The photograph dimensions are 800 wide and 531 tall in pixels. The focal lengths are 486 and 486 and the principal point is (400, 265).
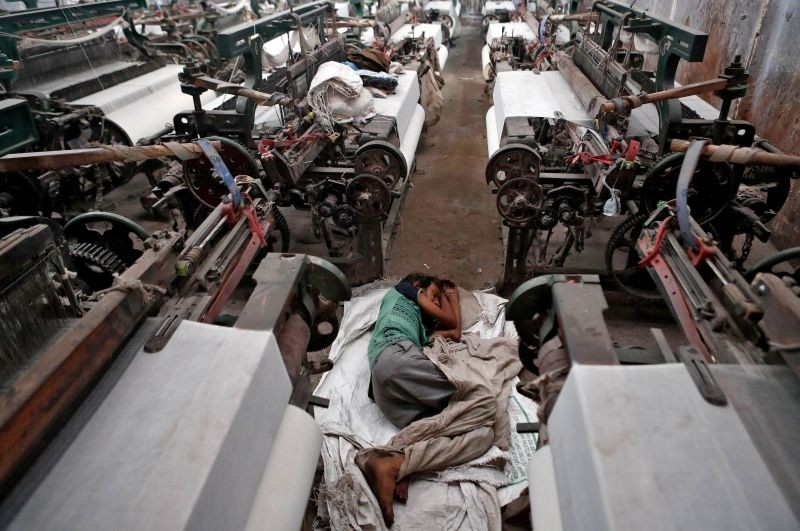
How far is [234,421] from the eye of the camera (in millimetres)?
1319

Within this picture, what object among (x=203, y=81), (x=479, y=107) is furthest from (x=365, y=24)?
(x=203, y=81)

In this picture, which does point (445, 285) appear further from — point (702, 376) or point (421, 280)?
point (702, 376)

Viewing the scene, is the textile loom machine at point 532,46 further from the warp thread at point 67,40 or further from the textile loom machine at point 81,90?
the warp thread at point 67,40

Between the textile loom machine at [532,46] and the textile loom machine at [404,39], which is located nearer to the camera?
the textile loom machine at [532,46]

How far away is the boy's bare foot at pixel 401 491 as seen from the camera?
244 cm

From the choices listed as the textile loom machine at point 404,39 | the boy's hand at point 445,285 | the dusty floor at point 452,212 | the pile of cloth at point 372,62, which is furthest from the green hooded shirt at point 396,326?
the textile loom machine at point 404,39

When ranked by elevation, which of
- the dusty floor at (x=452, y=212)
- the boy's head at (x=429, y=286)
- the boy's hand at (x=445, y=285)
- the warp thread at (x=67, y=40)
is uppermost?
the warp thread at (x=67, y=40)

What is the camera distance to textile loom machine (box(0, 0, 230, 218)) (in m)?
4.62

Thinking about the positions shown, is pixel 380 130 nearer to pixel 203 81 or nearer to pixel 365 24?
pixel 203 81

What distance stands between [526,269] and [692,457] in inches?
114

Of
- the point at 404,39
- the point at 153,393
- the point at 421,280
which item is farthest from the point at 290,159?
the point at 404,39

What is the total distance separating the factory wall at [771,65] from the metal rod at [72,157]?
531 centimetres

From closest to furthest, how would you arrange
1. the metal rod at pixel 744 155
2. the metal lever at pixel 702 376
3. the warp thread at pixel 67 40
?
1. the metal lever at pixel 702 376
2. the metal rod at pixel 744 155
3. the warp thread at pixel 67 40

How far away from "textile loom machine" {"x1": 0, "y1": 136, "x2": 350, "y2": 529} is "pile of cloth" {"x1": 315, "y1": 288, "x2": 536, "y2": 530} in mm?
831
